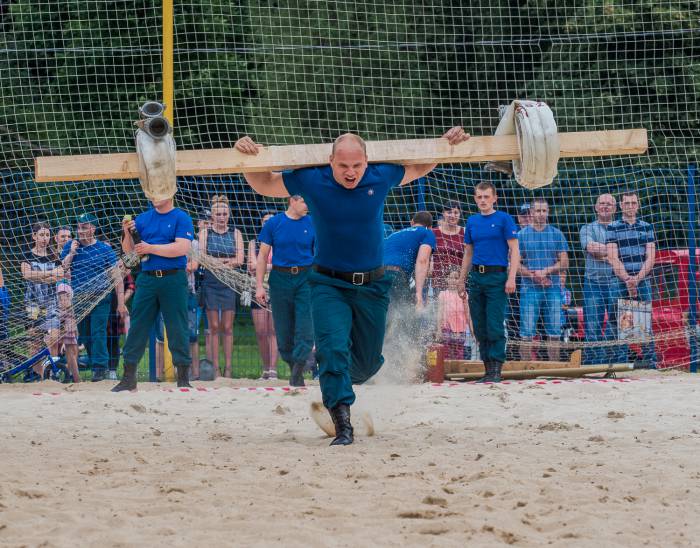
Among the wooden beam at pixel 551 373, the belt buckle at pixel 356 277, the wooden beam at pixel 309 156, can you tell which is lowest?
the wooden beam at pixel 551 373

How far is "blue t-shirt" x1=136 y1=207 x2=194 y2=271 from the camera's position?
31.1 ft

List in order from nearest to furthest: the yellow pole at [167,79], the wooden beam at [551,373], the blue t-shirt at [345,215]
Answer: the blue t-shirt at [345,215], the wooden beam at [551,373], the yellow pole at [167,79]

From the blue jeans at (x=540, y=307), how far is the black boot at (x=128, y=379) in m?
4.37

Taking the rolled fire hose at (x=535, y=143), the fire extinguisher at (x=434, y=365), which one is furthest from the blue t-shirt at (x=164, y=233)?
the rolled fire hose at (x=535, y=143)

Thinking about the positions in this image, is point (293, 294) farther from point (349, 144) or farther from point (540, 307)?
point (349, 144)

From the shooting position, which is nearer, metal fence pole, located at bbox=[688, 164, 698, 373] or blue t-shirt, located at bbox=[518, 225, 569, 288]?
blue t-shirt, located at bbox=[518, 225, 569, 288]

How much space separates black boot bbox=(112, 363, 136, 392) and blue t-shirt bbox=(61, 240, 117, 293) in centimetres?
171

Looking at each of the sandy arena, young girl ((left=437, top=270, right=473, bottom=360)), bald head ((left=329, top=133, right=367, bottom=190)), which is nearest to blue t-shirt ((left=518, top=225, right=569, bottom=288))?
young girl ((left=437, top=270, right=473, bottom=360))

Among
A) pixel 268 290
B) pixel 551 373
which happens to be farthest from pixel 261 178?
pixel 551 373

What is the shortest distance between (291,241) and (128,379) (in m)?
1.93

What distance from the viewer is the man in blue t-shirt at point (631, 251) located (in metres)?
11.6

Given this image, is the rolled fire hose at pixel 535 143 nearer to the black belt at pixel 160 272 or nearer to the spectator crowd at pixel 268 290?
the black belt at pixel 160 272

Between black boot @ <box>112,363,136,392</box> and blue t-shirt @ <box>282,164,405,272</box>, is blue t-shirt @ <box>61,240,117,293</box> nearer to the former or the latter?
black boot @ <box>112,363,136,392</box>

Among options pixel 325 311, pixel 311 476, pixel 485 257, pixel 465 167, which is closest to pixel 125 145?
pixel 465 167
